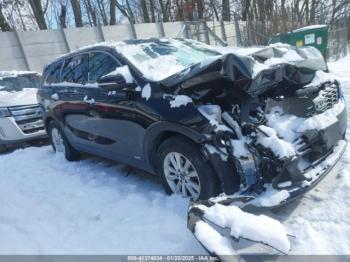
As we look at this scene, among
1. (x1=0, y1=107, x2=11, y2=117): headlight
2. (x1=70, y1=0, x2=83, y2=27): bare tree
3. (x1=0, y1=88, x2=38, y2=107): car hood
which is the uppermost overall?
(x1=70, y1=0, x2=83, y2=27): bare tree

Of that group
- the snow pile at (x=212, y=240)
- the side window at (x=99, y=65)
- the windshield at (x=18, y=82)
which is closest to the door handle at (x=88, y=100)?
the side window at (x=99, y=65)

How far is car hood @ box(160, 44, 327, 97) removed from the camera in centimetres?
280

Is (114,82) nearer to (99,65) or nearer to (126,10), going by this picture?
(99,65)

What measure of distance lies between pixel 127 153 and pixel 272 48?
6.42 feet

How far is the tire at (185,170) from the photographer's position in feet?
9.89

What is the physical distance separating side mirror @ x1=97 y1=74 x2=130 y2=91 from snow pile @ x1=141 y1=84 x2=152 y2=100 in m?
0.23

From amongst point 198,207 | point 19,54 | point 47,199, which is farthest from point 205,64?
point 19,54

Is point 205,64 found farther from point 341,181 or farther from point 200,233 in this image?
point 341,181

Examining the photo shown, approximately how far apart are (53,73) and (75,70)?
101 centimetres

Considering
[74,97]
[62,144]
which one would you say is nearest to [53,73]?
[62,144]

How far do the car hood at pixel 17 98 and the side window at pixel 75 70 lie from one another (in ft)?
8.03

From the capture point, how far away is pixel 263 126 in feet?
9.35

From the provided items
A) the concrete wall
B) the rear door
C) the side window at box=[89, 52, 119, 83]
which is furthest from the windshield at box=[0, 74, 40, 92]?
the side window at box=[89, 52, 119, 83]

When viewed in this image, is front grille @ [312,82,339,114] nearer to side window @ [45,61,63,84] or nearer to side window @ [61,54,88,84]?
side window @ [61,54,88,84]
